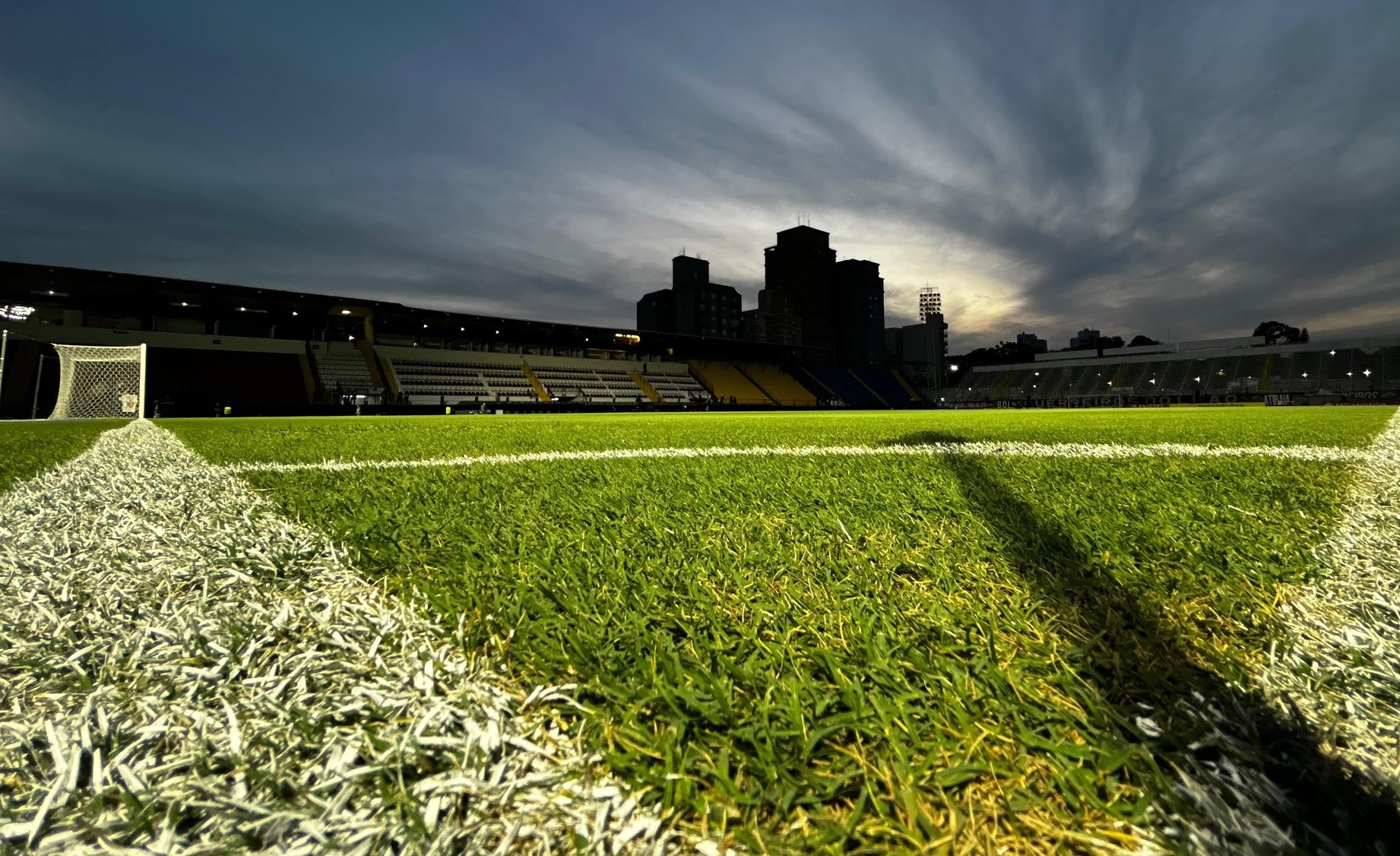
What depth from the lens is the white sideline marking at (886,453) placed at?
140 inches

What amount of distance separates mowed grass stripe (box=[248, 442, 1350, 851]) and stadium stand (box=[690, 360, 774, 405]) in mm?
35876

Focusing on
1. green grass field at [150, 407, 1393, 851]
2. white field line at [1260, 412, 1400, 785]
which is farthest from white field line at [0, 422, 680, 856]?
white field line at [1260, 412, 1400, 785]

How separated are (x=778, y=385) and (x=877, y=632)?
140ft

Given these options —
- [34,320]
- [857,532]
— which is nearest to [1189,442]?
[857,532]

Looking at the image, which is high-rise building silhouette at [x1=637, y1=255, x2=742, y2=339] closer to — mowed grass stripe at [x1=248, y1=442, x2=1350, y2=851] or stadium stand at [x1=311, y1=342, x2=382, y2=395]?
stadium stand at [x1=311, y1=342, x2=382, y2=395]

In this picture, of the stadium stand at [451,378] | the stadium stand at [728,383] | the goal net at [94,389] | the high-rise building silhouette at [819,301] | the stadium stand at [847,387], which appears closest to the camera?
the goal net at [94,389]

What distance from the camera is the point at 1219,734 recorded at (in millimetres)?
628

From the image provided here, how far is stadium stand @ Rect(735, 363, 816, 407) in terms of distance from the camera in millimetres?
41219

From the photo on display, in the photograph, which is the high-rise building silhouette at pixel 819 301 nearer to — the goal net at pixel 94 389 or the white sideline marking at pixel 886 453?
the goal net at pixel 94 389

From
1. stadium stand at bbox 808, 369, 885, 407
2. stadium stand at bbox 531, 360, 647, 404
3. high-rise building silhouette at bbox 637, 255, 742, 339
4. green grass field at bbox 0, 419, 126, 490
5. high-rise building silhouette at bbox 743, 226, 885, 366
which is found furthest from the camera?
high-rise building silhouette at bbox 637, 255, 742, 339

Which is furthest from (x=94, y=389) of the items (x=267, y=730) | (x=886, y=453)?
(x=267, y=730)

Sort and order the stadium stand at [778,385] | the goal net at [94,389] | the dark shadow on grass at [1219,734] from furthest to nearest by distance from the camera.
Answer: the stadium stand at [778,385] < the goal net at [94,389] < the dark shadow on grass at [1219,734]

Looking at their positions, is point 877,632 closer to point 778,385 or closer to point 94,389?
point 94,389

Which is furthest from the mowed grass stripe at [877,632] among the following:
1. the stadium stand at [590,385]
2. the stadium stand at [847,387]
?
the stadium stand at [847,387]
